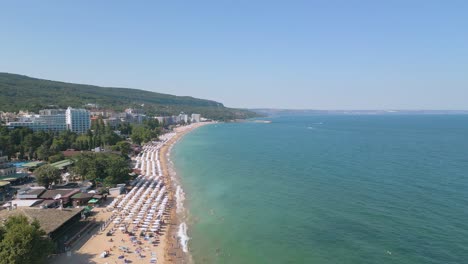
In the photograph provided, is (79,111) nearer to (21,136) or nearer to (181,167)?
(21,136)

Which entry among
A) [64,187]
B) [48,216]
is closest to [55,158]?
[64,187]

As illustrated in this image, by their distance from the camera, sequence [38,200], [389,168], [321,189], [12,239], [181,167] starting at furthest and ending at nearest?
[181,167], [389,168], [321,189], [38,200], [12,239]

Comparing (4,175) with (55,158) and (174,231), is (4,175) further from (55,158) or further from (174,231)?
(174,231)

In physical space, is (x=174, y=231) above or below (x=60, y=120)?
below

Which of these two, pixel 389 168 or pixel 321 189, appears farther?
pixel 389 168

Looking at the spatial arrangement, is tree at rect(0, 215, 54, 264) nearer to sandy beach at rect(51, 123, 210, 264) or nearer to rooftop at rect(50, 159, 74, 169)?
sandy beach at rect(51, 123, 210, 264)

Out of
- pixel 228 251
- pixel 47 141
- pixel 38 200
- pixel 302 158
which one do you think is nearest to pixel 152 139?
pixel 47 141

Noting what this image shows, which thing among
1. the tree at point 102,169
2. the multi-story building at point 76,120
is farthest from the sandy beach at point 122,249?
the multi-story building at point 76,120
